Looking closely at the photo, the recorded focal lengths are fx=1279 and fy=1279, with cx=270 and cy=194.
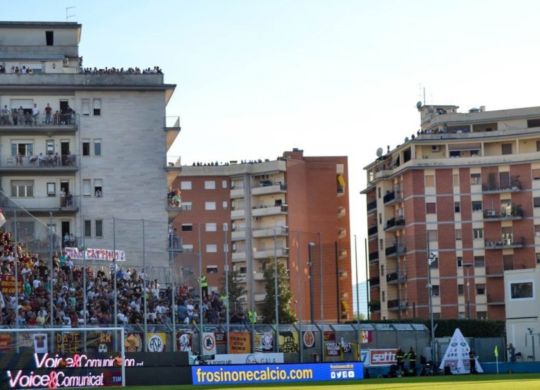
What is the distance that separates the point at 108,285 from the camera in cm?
7625

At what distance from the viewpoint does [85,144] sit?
9994 cm

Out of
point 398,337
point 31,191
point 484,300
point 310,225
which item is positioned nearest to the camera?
point 398,337

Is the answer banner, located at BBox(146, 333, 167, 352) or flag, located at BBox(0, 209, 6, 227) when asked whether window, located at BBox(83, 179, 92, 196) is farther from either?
flag, located at BBox(0, 209, 6, 227)

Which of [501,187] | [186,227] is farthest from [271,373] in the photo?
[186,227]

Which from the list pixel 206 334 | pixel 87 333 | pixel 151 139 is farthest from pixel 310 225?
pixel 87 333

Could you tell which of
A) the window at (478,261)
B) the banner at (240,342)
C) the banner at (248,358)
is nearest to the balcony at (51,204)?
the banner at (240,342)

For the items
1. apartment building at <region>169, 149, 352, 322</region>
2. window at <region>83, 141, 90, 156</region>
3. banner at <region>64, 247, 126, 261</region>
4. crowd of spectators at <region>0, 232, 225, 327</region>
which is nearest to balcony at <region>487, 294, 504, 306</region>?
apartment building at <region>169, 149, 352, 322</region>

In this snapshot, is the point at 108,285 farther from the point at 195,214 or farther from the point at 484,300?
the point at 195,214

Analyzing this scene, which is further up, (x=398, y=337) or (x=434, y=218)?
(x=434, y=218)

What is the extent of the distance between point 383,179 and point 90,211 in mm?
66176

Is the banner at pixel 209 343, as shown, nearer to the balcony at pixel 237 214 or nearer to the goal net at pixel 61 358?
the goal net at pixel 61 358

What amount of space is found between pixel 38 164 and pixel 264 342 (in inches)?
1084

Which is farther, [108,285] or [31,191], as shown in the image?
[31,191]

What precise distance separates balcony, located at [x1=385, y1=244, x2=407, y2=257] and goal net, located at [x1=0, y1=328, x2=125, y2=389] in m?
85.9
